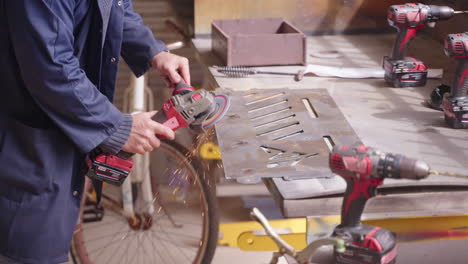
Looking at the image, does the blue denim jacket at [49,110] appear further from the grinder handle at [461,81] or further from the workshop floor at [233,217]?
the workshop floor at [233,217]

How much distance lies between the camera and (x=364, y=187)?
137 cm

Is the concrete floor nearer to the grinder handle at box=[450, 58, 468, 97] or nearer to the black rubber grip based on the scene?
the black rubber grip

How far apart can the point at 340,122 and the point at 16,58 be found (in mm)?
951

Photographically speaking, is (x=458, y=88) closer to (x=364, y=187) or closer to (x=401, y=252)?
→ (x=364, y=187)

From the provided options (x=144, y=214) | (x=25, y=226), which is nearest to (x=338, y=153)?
(x=25, y=226)

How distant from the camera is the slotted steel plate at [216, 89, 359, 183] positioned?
1632mm

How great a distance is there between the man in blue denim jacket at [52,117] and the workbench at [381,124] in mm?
441

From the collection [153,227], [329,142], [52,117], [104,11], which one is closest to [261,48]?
[329,142]

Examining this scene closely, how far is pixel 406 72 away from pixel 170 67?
0.87 meters

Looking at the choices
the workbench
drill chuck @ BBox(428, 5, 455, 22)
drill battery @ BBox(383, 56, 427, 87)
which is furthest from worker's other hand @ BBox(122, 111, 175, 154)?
drill chuck @ BBox(428, 5, 455, 22)

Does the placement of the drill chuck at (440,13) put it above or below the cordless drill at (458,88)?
above

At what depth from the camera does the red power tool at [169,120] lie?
5.64 ft

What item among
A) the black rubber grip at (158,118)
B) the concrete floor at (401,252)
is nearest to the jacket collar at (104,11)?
the black rubber grip at (158,118)

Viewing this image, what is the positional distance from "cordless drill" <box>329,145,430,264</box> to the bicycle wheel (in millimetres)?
1590
